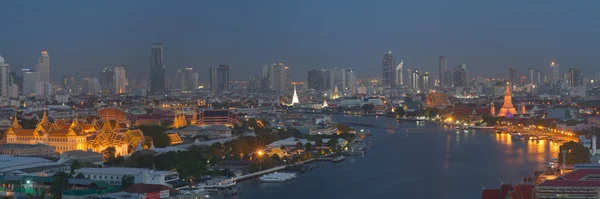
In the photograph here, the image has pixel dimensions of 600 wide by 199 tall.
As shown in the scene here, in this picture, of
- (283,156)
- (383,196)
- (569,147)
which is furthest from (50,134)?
(569,147)

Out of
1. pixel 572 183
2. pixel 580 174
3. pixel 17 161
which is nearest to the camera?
pixel 572 183

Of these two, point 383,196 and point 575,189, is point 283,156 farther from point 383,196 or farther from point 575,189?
point 575,189

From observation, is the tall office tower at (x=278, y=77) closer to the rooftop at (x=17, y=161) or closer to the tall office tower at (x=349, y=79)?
the tall office tower at (x=349, y=79)

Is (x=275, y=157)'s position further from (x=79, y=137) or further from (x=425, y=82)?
(x=425, y=82)

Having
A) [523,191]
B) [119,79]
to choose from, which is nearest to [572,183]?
[523,191]

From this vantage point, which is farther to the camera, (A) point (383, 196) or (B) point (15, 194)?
(A) point (383, 196)

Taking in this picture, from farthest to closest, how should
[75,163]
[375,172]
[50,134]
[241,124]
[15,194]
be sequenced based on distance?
1. [241,124]
2. [50,134]
3. [375,172]
4. [75,163]
5. [15,194]

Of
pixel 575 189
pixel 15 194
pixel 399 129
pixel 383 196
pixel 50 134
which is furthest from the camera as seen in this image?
pixel 399 129
